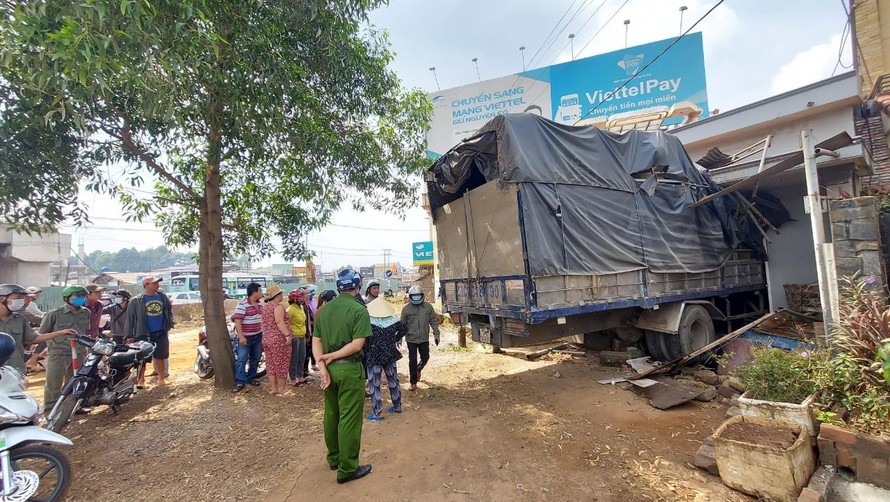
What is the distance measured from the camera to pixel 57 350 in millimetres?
4754

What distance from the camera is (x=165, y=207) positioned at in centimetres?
645

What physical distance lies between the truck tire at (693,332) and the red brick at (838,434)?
348 cm

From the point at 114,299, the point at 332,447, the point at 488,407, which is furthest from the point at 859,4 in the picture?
the point at 114,299

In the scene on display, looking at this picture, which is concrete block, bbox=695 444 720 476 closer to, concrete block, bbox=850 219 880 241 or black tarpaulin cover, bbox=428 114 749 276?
black tarpaulin cover, bbox=428 114 749 276

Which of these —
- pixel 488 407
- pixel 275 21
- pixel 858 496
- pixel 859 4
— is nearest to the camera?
pixel 858 496

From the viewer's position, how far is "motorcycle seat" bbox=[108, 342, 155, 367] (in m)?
4.74

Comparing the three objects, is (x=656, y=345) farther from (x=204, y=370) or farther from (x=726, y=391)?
(x=204, y=370)

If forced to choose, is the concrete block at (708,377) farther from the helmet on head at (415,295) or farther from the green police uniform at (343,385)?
the green police uniform at (343,385)

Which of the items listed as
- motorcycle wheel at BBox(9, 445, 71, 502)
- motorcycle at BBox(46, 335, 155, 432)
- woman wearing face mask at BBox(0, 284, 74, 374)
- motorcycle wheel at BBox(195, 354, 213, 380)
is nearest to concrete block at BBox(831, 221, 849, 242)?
motorcycle wheel at BBox(9, 445, 71, 502)

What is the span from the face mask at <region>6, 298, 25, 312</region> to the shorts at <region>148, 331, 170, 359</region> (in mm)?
2003

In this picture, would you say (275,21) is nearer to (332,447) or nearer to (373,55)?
(373,55)

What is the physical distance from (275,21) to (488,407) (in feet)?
16.7

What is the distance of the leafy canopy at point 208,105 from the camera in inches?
115

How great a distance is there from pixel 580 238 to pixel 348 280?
3182 millimetres
